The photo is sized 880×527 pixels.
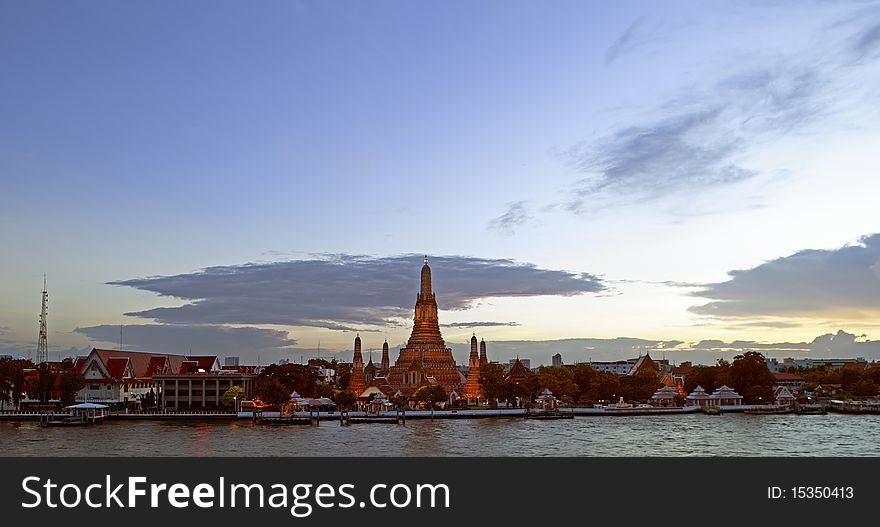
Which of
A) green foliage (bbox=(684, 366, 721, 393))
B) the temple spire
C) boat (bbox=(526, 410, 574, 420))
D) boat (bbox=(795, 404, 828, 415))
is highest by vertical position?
the temple spire

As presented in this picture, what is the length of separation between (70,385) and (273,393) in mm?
20884

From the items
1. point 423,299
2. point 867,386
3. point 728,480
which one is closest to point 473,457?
point 728,480

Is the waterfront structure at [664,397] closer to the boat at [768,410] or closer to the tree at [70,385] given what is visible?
the boat at [768,410]

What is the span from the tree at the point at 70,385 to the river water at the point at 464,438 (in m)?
7.37

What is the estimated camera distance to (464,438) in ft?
182

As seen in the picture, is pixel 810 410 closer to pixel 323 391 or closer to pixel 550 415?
pixel 550 415

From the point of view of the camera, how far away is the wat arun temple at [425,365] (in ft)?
323

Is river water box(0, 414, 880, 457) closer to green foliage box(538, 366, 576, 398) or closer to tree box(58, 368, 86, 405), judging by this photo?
tree box(58, 368, 86, 405)

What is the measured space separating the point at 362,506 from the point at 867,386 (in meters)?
97.5

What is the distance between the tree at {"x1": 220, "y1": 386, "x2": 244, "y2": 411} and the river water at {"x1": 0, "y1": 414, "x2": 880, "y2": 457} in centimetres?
728

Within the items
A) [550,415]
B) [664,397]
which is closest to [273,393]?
[550,415]

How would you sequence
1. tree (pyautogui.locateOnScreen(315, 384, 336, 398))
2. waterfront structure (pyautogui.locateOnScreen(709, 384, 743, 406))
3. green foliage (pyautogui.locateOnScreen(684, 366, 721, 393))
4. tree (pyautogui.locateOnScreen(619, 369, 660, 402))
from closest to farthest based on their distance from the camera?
tree (pyautogui.locateOnScreen(315, 384, 336, 398)) → waterfront structure (pyautogui.locateOnScreen(709, 384, 743, 406)) → tree (pyautogui.locateOnScreen(619, 369, 660, 402)) → green foliage (pyautogui.locateOnScreen(684, 366, 721, 393))

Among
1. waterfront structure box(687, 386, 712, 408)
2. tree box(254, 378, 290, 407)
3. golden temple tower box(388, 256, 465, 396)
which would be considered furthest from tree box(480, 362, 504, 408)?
tree box(254, 378, 290, 407)

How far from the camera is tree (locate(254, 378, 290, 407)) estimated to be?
7581cm
